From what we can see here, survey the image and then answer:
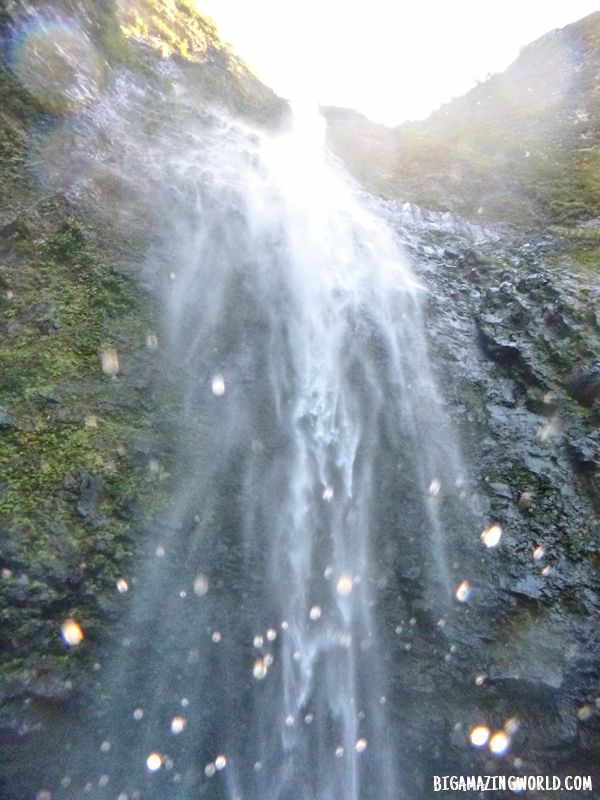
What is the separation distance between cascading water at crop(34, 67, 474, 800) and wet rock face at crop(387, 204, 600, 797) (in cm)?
39

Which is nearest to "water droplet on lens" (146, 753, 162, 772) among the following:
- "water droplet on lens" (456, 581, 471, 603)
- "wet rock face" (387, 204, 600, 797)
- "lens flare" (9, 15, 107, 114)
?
"wet rock face" (387, 204, 600, 797)

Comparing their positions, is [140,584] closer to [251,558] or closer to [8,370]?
[251,558]

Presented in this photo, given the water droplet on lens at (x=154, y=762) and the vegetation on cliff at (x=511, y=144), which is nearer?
the water droplet on lens at (x=154, y=762)

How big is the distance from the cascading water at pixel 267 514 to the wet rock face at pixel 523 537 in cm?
39

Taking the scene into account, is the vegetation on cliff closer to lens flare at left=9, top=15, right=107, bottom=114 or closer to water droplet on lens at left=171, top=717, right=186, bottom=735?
lens flare at left=9, top=15, right=107, bottom=114

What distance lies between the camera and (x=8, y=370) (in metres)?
5.68

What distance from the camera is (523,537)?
19.8 ft

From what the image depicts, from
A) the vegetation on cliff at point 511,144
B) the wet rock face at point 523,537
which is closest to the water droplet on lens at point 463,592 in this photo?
the wet rock face at point 523,537

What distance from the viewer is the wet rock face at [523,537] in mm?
5141

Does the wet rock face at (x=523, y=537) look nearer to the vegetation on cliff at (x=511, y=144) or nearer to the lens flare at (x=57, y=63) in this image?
the vegetation on cliff at (x=511, y=144)

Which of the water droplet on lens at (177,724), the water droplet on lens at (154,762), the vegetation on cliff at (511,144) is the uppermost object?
the vegetation on cliff at (511,144)

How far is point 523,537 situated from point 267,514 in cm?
304

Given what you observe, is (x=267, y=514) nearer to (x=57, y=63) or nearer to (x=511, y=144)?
(x=57, y=63)

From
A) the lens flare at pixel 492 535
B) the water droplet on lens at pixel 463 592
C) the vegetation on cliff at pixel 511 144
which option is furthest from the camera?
the vegetation on cliff at pixel 511 144
